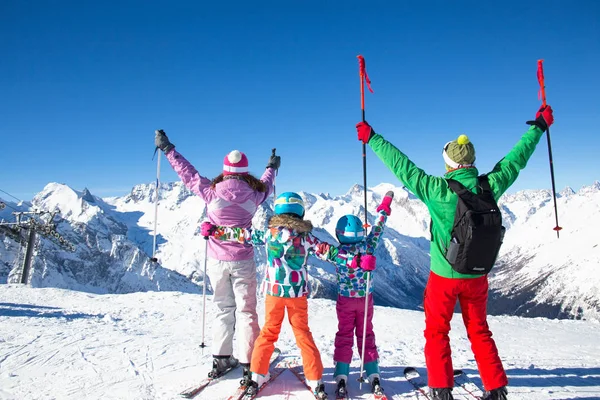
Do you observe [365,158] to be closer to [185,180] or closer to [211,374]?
[185,180]

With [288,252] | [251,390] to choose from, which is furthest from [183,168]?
[251,390]

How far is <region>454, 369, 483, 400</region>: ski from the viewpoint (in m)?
5.54

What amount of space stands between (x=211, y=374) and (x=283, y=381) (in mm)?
1191

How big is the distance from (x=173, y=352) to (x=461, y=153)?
655 centimetres

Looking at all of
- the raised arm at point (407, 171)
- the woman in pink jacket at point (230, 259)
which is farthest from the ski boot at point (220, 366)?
the raised arm at point (407, 171)

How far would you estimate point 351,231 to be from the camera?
18.5 feet

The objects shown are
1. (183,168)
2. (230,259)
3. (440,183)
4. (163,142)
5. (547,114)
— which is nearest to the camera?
(440,183)

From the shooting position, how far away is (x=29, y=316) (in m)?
11.0

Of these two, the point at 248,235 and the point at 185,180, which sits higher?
the point at 185,180

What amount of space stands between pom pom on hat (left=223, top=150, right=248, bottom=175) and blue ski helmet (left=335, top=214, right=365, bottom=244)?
1937 mm

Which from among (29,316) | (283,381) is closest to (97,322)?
(29,316)

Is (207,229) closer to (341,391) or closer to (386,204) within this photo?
(386,204)

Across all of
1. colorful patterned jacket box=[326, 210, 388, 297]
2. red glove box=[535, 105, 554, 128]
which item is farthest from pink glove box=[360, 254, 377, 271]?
red glove box=[535, 105, 554, 128]

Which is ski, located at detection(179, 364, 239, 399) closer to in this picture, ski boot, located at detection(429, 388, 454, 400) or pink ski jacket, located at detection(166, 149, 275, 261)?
pink ski jacket, located at detection(166, 149, 275, 261)
